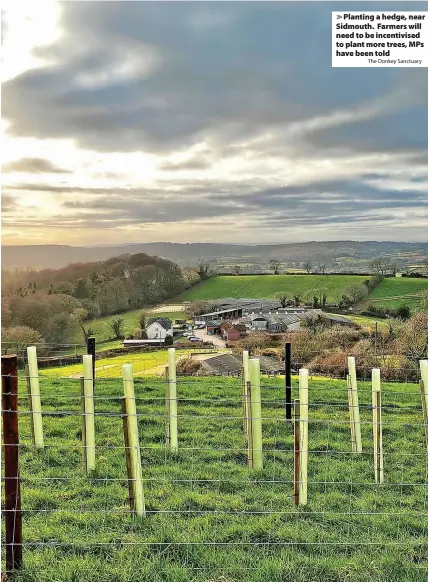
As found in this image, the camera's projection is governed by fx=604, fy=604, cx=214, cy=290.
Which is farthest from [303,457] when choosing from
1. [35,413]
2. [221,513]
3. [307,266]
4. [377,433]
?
[307,266]

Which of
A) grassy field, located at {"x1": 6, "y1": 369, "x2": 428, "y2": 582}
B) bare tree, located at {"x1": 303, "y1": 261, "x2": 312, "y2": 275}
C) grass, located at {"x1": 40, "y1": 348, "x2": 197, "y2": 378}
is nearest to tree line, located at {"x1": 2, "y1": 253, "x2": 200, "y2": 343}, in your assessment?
grass, located at {"x1": 40, "y1": 348, "x2": 197, "y2": 378}

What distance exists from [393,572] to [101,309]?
A: 5.85 metres

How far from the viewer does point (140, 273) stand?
788cm

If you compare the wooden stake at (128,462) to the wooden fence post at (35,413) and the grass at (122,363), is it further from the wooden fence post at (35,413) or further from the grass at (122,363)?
the grass at (122,363)

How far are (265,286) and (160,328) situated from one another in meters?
1.49

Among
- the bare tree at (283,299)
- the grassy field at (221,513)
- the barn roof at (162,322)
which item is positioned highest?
the bare tree at (283,299)

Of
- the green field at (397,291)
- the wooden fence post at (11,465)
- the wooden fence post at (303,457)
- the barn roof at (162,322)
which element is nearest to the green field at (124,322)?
the barn roof at (162,322)

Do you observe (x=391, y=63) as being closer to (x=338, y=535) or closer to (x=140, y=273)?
(x=338, y=535)

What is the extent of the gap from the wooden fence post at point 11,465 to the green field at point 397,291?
6092 mm

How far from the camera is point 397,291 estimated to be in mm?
7934

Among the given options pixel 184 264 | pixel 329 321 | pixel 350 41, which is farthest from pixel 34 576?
pixel 329 321

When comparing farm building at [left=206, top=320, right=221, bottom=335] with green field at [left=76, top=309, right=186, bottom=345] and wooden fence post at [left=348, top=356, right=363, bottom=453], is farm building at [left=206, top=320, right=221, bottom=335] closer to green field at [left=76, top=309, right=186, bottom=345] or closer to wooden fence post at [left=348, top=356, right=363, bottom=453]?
green field at [left=76, top=309, right=186, bottom=345]

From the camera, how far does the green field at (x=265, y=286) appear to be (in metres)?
7.80

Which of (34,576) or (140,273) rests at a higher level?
(140,273)
